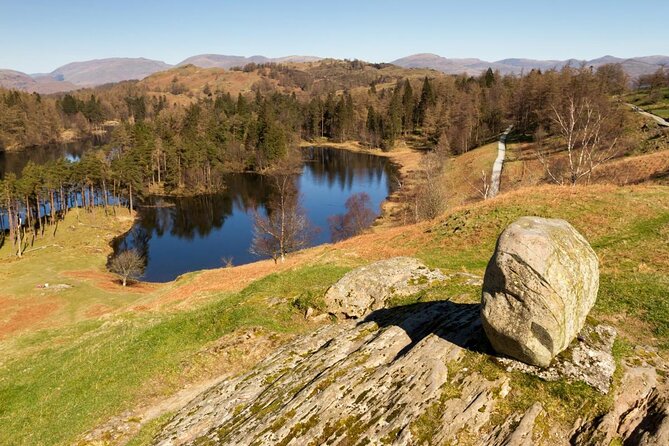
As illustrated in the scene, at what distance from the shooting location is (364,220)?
307ft

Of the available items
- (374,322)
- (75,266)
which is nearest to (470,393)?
(374,322)

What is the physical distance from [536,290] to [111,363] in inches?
871

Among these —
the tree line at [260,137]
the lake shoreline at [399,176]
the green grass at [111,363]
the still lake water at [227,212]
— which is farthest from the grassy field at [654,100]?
the green grass at [111,363]

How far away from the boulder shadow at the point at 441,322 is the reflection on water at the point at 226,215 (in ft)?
223

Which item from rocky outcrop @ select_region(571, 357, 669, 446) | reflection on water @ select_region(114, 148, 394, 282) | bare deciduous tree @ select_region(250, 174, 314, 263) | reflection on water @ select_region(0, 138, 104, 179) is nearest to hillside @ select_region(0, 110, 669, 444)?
rocky outcrop @ select_region(571, 357, 669, 446)

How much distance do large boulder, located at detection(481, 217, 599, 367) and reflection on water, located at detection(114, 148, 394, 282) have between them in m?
73.9

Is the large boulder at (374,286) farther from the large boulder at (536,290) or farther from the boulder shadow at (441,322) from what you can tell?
the large boulder at (536,290)

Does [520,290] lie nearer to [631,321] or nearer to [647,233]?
[631,321]

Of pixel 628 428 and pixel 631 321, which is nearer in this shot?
pixel 628 428

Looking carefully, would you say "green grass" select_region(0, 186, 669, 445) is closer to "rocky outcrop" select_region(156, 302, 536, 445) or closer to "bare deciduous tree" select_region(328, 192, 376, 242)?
"rocky outcrop" select_region(156, 302, 536, 445)

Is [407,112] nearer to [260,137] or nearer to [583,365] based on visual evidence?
[260,137]

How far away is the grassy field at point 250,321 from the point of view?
17297 millimetres

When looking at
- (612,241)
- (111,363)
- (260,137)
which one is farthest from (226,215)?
(612,241)

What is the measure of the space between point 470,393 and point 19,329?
5017cm
